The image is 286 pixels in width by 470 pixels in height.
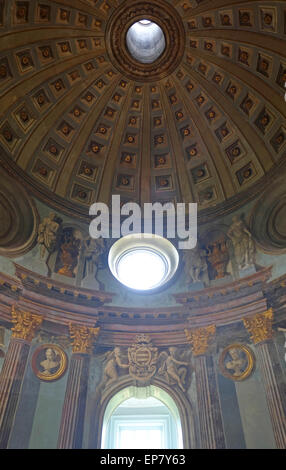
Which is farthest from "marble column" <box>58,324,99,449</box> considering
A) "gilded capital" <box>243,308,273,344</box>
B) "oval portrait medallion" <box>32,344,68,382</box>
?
"gilded capital" <box>243,308,273,344</box>

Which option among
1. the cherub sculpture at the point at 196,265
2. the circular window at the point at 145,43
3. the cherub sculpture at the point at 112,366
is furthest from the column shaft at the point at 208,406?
the circular window at the point at 145,43

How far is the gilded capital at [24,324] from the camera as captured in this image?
12.1 m

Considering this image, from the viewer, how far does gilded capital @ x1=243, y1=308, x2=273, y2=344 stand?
39.9 feet

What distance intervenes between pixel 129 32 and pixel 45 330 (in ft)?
43.8

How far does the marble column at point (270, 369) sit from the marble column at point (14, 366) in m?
6.96

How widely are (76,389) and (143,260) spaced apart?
5.76 meters

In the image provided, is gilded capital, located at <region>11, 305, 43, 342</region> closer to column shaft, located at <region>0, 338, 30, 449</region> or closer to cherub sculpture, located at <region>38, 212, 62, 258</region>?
column shaft, located at <region>0, 338, 30, 449</region>

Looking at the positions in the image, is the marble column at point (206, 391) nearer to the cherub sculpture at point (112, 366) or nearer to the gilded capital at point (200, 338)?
the gilded capital at point (200, 338)

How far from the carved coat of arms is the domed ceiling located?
625 cm

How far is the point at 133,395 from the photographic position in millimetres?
13023

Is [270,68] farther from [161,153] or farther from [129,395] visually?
[129,395]

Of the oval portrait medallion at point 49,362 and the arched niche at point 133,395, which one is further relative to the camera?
the oval portrait medallion at point 49,362

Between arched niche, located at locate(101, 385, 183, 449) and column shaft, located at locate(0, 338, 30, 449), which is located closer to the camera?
column shaft, located at locate(0, 338, 30, 449)
